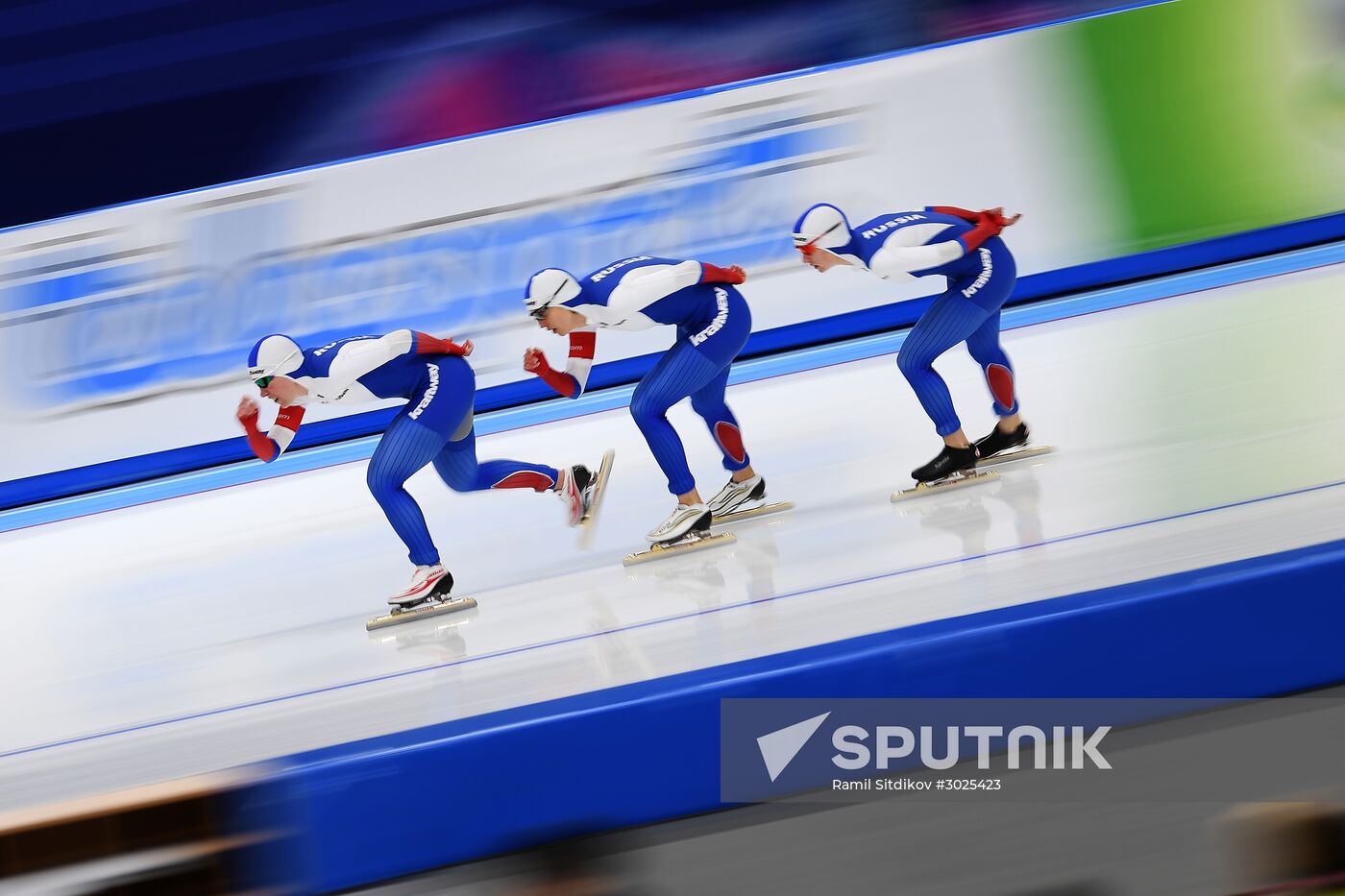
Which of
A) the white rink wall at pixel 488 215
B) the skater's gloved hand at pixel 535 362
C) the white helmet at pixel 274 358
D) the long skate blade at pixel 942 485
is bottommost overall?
the long skate blade at pixel 942 485

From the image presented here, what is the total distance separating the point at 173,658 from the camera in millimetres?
4480

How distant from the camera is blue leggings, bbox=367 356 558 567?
14.2 feet

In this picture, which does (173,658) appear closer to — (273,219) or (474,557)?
(474,557)

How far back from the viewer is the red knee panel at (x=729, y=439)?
4.98 meters

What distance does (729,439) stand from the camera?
5.00 meters

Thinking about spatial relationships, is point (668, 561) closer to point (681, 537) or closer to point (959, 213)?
point (681, 537)

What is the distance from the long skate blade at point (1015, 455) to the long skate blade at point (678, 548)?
1167 millimetres

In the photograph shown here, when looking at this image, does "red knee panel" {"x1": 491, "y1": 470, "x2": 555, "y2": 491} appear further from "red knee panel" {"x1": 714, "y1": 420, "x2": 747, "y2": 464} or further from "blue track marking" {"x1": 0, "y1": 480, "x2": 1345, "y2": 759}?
"blue track marking" {"x1": 0, "y1": 480, "x2": 1345, "y2": 759}

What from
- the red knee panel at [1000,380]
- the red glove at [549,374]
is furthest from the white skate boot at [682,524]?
the red knee panel at [1000,380]

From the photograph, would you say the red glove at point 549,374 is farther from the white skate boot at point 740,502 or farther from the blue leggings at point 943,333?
the blue leggings at point 943,333

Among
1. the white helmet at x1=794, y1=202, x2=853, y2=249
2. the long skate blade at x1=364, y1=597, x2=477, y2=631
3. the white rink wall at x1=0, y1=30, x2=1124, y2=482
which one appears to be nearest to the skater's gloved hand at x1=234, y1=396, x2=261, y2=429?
the long skate blade at x1=364, y1=597, x2=477, y2=631

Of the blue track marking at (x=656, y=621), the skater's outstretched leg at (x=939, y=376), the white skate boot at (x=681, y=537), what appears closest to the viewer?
the blue track marking at (x=656, y=621)

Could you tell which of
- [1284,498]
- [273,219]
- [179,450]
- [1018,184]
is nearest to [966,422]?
[1284,498]

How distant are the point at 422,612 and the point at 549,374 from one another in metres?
1.03
